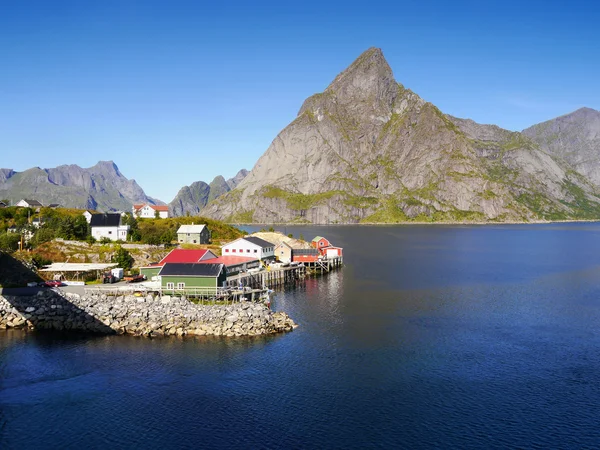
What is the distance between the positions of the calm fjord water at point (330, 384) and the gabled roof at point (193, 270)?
429 inches

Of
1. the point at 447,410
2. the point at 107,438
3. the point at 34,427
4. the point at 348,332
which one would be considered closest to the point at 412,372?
the point at 447,410

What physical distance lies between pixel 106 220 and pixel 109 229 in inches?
99.8

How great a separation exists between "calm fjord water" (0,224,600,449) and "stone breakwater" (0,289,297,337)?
2.29 meters

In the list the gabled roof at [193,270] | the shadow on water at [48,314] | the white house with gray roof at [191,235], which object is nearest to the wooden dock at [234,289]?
the gabled roof at [193,270]

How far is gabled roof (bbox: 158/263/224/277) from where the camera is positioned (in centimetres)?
A: 6084

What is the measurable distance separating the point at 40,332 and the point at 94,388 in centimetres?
1934

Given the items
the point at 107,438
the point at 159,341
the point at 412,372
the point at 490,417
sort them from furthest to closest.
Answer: the point at 159,341 < the point at 412,372 < the point at 490,417 < the point at 107,438

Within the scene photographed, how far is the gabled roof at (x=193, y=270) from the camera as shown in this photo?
60.8 meters

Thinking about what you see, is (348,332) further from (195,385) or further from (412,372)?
(195,385)

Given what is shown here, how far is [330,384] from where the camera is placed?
41.4 metres

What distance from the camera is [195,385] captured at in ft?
133

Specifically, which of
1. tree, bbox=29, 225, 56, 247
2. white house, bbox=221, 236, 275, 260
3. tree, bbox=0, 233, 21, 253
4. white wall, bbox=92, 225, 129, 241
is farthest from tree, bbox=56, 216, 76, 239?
white house, bbox=221, 236, 275, 260

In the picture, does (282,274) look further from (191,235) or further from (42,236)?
(42,236)

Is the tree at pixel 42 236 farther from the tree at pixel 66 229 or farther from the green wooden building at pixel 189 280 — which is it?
the green wooden building at pixel 189 280
